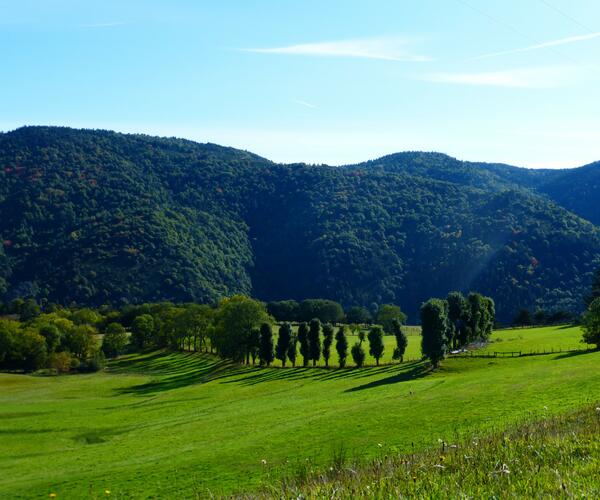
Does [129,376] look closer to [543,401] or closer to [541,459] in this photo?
[543,401]

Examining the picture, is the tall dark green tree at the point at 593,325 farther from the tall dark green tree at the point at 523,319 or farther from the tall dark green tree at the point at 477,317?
the tall dark green tree at the point at 523,319

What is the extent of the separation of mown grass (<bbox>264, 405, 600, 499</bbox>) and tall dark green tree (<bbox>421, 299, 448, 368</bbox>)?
52462 millimetres

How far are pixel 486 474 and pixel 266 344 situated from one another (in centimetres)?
8107

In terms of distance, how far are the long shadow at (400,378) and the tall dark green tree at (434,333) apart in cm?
185

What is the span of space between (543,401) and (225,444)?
1868 centimetres

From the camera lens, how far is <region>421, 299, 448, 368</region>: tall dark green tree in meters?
64.4

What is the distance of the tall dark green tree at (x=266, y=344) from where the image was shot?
293ft

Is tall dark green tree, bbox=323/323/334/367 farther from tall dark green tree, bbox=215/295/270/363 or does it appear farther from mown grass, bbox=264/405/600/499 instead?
mown grass, bbox=264/405/600/499

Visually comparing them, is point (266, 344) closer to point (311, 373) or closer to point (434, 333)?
point (311, 373)

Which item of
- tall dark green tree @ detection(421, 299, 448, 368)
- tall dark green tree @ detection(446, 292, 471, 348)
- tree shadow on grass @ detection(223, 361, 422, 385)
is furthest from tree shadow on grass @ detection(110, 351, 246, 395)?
tall dark green tree @ detection(421, 299, 448, 368)

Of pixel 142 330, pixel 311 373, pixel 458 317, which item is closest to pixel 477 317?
pixel 458 317

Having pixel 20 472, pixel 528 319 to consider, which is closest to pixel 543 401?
pixel 20 472

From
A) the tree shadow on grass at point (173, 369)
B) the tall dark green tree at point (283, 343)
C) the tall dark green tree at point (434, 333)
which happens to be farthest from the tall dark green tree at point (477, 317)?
the tree shadow on grass at point (173, 369)

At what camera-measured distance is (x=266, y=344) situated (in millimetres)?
89688
